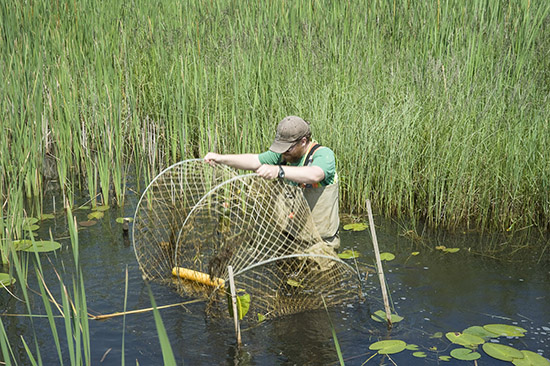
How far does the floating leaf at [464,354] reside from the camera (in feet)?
10.4

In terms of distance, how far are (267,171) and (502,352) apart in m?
1.55

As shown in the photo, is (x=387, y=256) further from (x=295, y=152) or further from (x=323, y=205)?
(x=295, y=152)

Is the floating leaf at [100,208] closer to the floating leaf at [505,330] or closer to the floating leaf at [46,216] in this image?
the floating leaf at [46,216]

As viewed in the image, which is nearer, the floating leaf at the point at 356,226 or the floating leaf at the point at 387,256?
the floating leaf at the point at 387,256

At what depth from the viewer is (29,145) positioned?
449cm

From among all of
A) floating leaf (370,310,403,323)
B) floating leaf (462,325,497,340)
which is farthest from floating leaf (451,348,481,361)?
floating leaf (370,310,403,323)

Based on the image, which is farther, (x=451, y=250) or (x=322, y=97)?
(x=322, y=97)

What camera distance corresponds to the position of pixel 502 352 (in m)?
3.20

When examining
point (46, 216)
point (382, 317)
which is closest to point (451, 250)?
point (382, 317)

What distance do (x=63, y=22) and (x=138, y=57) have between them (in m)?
0.82

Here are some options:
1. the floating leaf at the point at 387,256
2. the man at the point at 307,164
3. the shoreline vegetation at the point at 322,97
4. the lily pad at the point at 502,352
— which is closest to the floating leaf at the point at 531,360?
the lily pad at the point at 502,352

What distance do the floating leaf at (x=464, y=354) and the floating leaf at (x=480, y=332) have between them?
7.0 inches

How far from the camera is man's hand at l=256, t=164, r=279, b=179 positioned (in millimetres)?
3447

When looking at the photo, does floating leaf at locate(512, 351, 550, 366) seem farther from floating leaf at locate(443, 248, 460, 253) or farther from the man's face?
the man's face
